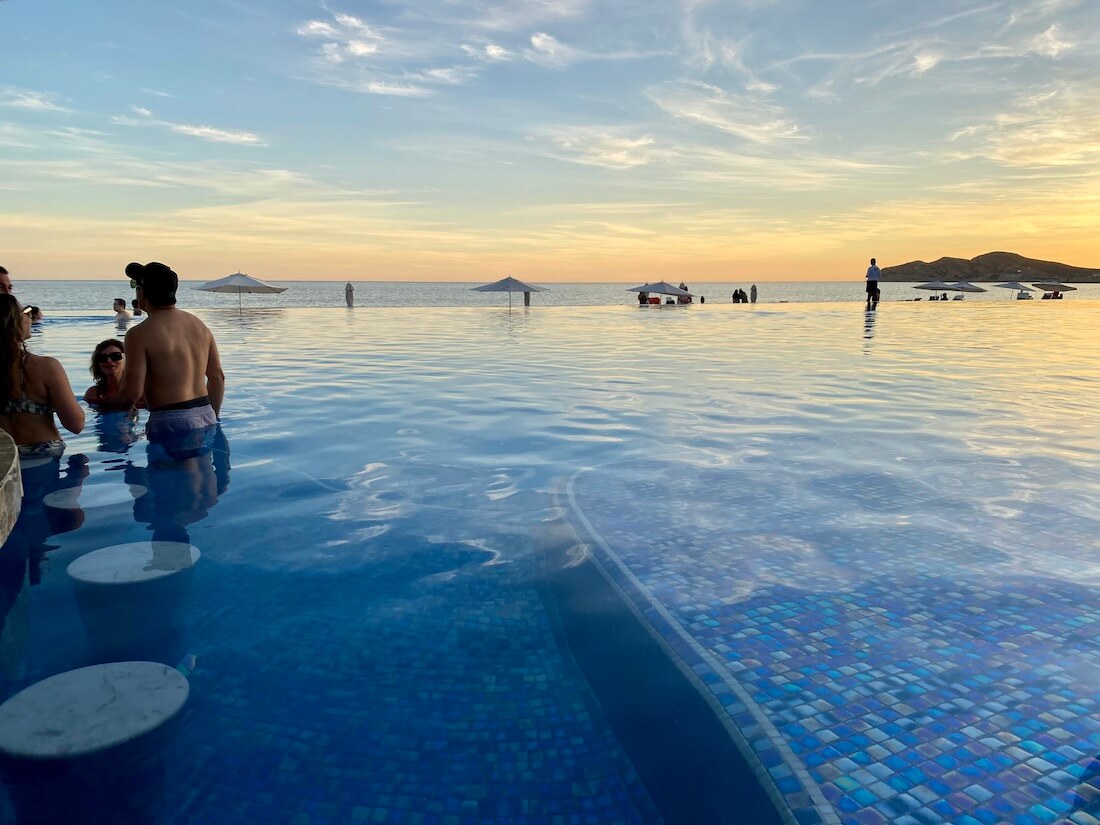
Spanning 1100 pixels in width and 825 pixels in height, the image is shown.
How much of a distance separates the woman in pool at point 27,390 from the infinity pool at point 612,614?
0.43 meters

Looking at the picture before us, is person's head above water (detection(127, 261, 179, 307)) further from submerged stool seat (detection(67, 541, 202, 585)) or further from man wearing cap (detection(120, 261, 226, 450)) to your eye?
submerged stool seat (detection(67, 541, 202, 585))

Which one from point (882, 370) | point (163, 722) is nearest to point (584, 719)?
point (163, 722)

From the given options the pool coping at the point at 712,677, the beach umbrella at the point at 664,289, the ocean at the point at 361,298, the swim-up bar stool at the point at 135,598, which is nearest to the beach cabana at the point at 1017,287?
the ocean at the point at 361,298

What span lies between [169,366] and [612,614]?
487 cm

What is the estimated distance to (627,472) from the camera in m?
6.38

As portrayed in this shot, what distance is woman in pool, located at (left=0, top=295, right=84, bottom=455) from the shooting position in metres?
5.47

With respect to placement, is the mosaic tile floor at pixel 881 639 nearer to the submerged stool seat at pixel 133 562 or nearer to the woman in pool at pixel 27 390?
the submerged stool seat at pixel 133 562

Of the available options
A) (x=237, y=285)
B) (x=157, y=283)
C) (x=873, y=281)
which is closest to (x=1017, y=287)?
(x=873, y=281)

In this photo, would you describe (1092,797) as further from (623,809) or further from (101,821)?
(101,821)

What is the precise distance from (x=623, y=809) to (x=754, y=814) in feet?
1.54

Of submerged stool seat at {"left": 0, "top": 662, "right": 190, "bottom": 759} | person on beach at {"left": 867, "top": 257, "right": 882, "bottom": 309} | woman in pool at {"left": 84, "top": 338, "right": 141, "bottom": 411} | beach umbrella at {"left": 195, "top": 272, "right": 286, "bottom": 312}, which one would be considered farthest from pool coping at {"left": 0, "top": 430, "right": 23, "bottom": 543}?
person on beach at {"left": 867, "top": 257, "right": 882, "bottom": 309}

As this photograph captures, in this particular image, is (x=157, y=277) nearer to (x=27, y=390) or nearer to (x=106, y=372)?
(x=27, y=390)

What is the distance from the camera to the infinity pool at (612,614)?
2549 millimetres

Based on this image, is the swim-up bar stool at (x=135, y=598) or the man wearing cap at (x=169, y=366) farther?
the man wearing cap at (x=169, y=366)
